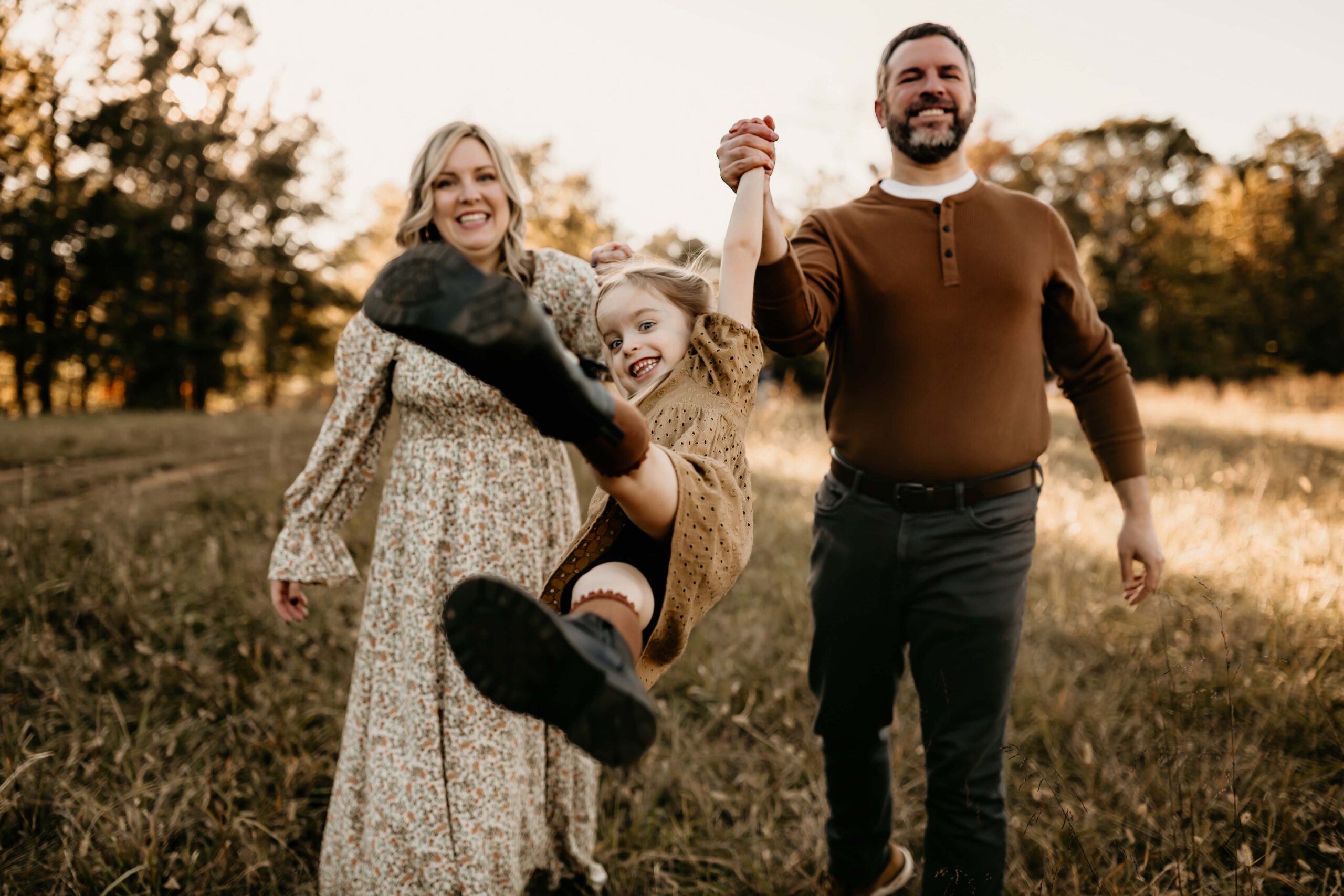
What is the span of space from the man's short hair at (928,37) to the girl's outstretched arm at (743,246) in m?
0.80

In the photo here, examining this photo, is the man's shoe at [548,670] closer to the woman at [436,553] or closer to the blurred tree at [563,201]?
the woman at [436,553]

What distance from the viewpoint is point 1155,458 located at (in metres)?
7.51

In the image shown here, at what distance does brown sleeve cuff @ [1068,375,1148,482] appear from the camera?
2.30m

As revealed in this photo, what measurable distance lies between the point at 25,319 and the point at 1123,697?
24083mm

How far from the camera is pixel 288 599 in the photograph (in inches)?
94.2

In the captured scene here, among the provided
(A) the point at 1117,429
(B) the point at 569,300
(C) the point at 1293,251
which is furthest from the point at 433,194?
(C) the point at 1293,251

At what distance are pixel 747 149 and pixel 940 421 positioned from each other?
35.7 inches

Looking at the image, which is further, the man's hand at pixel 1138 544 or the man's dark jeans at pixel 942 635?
the man's hand at pixel 1138 544

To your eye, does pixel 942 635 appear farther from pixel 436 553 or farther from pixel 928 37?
pixel 928 37

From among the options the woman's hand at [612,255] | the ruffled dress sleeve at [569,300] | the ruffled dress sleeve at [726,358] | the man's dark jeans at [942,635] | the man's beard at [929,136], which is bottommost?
the man's dark jeans at [942,635]

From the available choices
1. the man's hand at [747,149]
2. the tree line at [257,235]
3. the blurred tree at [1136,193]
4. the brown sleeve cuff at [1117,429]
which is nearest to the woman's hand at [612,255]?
the man's hand at [747,149]

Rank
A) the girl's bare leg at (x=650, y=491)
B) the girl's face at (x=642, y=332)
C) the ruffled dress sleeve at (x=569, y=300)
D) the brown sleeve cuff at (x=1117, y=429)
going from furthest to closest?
1. the ruffled dress sleeve at (x=569, y=300)
2. the brown sleeve cuff at (x=1117, y=429)
3. the girl's face at (x=642, y=332)
4. the girl's bare leg at (x=650, y=491)

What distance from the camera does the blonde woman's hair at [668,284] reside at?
6.06 ft

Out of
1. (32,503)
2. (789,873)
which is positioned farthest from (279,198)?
(789,873)
